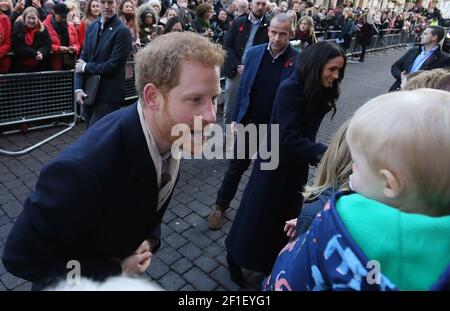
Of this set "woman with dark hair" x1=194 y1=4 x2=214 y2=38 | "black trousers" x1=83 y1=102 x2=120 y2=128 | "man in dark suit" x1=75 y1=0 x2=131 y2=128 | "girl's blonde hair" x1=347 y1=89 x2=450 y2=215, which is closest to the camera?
"girl's blonde hair" x1=347 y1=89 x2=450 y2=215

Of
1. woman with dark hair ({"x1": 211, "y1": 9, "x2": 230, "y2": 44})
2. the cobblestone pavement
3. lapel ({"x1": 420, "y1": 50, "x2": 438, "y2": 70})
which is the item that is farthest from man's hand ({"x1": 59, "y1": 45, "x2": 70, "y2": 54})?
lapel ({"x1": 420, "y1": 50, "x2": 438, "y2": 70})

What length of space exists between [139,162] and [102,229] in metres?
0.29

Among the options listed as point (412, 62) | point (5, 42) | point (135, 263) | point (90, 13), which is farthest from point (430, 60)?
point (5, 42)

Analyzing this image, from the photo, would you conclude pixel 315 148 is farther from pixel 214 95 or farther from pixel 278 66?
pixel 278 66

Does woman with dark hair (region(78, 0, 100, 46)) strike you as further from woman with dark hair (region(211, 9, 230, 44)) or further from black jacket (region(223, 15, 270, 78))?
woman with dark hair (region(211, 9, 230, 44))

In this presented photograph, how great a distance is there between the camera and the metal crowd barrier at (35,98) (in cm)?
502

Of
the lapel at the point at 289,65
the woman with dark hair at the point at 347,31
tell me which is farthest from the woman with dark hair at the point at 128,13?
the woman with dark hair at the point at 347,31

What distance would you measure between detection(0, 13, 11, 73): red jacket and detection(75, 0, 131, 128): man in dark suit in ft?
5.12

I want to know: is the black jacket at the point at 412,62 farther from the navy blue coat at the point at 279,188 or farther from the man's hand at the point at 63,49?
the man's hand at the point at 63,49

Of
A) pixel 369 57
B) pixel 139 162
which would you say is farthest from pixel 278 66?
pixel 369 57

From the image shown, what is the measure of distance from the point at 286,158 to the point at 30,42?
4685mm

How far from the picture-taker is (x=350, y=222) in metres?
0.96

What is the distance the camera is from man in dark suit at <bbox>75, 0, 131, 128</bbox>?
4.22 m

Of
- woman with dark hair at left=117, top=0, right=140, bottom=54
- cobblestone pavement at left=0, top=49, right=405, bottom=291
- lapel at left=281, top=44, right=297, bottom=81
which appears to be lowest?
cobblestone pavement at left=0, top=49, right=405, bottom=291
